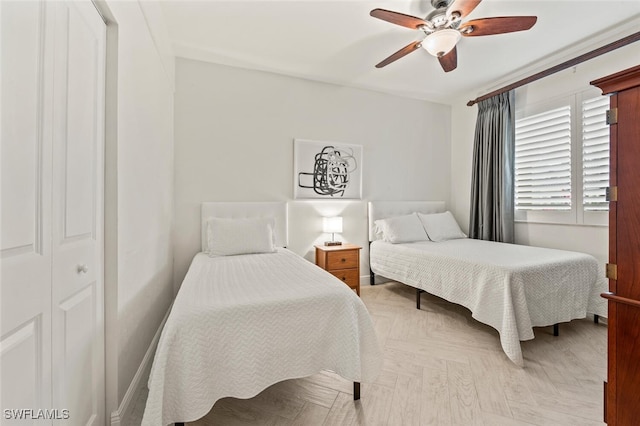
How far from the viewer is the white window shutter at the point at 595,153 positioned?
2.64 m

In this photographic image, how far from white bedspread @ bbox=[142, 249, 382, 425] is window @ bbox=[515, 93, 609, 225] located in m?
2.81

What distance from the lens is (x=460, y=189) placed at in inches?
169

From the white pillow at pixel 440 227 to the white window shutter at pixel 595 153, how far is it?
1324 mm

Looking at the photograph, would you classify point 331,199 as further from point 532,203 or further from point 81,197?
point 81,197

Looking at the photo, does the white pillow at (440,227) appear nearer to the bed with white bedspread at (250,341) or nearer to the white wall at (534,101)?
the white wall at (534,101)

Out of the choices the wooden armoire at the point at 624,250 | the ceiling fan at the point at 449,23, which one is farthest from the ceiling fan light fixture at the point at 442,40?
the wooden armoire at the point at 624,250

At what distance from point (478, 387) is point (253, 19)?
3230 millimetres

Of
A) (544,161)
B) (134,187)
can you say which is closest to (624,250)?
(134,187)

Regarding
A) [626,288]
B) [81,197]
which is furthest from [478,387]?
[81,197]

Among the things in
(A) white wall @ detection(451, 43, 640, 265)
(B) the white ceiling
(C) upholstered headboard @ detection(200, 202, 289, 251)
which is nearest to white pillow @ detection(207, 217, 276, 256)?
(C) upholstered headboard @ detection(200, 202, 289, 251)

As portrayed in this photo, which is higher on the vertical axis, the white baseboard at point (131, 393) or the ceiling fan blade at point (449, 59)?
the ceiling fan blade at point (449, 59)

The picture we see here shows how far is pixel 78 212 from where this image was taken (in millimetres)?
1114

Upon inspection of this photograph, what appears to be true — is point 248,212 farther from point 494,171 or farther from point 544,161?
point 544,161

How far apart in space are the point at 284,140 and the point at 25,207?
2777 mm
